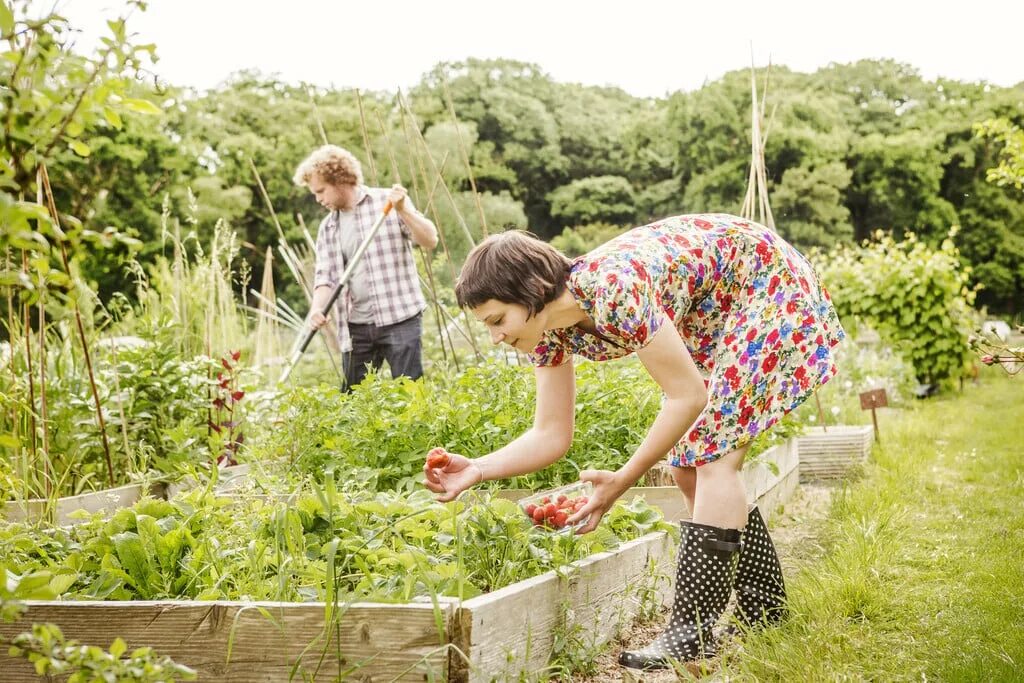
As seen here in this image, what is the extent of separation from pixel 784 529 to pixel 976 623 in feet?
4.47

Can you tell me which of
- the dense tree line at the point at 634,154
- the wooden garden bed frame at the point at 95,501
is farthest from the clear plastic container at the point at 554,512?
the dense tree line at the point at 634,154

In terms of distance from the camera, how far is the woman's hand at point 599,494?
194 cm

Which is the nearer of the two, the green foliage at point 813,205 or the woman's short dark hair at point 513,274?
the woman's short dark hair at point 513,274

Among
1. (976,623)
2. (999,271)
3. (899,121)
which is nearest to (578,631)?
(976,623)

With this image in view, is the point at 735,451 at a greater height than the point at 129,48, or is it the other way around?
the point at 129,48

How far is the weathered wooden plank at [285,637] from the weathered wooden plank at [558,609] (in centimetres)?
7

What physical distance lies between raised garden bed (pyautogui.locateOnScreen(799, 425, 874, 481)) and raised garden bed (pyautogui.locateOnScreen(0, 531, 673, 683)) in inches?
119

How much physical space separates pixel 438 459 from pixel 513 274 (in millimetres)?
412

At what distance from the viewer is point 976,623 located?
82.4 inches

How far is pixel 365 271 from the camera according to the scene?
15.1 feet

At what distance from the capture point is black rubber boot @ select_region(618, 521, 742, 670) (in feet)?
6.63

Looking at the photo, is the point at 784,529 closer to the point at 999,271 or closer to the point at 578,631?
the point at 578,631

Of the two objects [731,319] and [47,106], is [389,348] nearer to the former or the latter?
[731,319]

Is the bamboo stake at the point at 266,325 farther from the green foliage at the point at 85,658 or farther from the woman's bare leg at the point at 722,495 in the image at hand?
the green foliage at the point at 85,658
